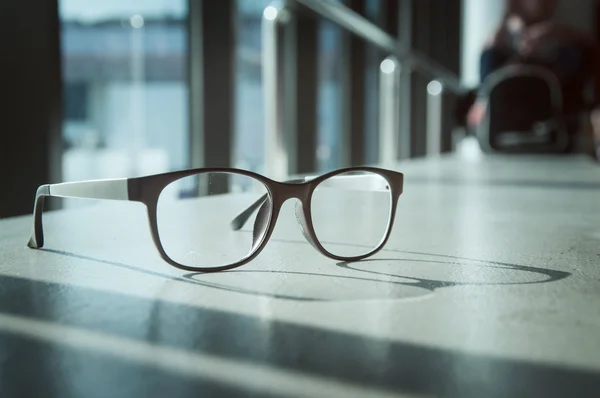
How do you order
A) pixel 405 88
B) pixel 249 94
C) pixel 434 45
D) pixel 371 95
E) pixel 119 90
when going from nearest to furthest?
pixel 249 94, pixel 371 95, pixel 405 88, pixel 434 45, pixel 119 90

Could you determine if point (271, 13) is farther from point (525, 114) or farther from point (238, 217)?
point (525, 114)

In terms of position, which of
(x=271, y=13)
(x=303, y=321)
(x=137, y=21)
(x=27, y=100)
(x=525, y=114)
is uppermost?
(x=137, y=21)

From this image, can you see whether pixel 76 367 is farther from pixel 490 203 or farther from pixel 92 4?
pixel 92 4

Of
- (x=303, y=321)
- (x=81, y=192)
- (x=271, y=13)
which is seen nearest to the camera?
(x=303, y=321)

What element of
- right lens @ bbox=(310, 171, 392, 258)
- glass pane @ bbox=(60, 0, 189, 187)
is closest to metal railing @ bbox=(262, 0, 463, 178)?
right lens @ bbox=(310, 171, 392, 258)

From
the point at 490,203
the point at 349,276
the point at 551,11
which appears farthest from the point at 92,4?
the point at 349,276

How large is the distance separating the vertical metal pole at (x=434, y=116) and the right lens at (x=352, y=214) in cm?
296

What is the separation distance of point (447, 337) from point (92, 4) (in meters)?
5.24

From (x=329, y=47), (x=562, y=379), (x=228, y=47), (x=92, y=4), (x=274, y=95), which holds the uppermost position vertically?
(x=92, y=4)

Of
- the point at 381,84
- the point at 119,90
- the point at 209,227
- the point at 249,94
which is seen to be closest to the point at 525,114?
the point at 381,84

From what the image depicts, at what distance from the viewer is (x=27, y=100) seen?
1025mm

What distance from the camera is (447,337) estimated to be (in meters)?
0.29

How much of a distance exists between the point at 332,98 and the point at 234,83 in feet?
4.72

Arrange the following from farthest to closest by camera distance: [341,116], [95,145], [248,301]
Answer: [95,145], [341,116], [248,301]
